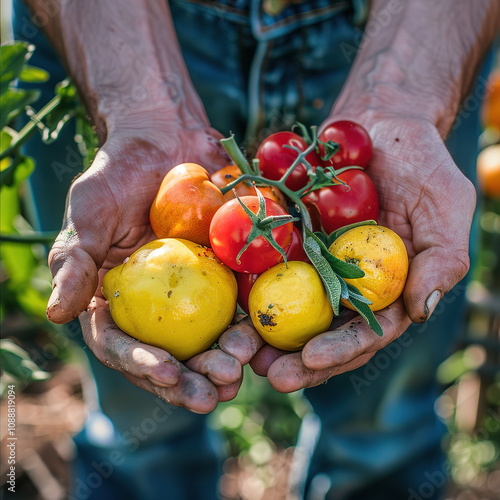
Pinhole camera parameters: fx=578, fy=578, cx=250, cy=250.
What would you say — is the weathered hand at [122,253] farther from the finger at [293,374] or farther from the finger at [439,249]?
the finger at [439,249]

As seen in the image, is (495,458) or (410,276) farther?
(495,458)

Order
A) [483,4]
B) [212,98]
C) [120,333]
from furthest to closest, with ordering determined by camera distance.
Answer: [212,98] < [483,4] < [120,333]

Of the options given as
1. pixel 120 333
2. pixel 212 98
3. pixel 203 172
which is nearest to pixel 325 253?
pixel 203 172

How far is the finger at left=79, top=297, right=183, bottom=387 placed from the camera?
3.86 ft

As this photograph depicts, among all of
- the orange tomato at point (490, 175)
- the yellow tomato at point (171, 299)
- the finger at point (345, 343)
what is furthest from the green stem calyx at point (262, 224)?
the orange tomato at point (490, 175)

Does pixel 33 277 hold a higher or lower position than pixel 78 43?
lower

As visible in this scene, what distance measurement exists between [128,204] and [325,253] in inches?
21.7

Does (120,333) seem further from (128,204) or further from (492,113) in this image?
(492,113)

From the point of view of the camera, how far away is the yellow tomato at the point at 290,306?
131 centimetres

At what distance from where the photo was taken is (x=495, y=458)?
8.89ft

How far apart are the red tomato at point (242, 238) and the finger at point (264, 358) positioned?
0.20m

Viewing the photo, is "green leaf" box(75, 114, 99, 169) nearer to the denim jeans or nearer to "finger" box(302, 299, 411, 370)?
the denim jeans

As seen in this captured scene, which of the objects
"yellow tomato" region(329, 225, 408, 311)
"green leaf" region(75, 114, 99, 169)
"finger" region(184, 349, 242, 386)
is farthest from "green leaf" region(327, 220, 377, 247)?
"green leaf" region(75, 114, 99, 169)

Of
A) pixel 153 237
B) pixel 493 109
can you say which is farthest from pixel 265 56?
pixel 493 109
